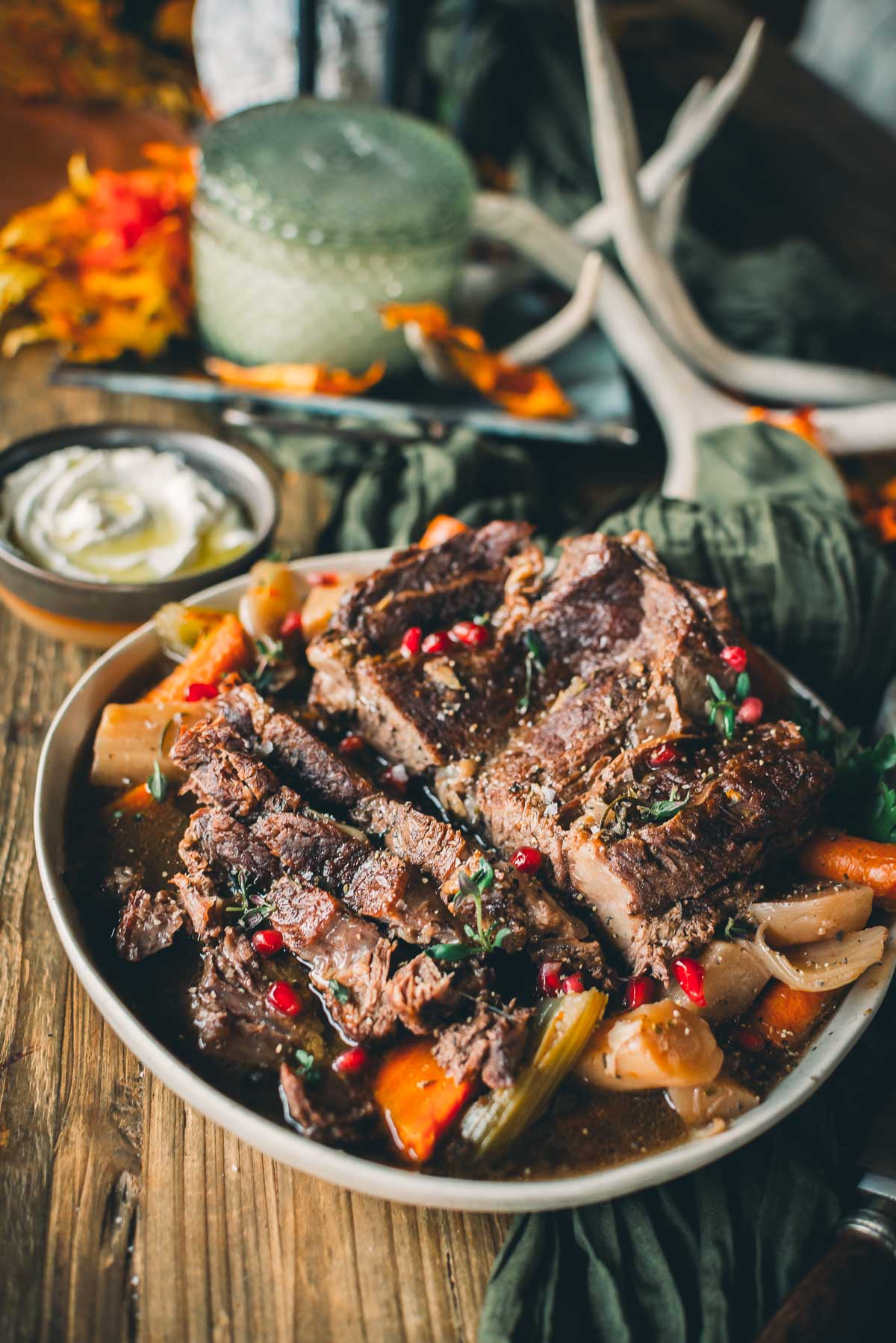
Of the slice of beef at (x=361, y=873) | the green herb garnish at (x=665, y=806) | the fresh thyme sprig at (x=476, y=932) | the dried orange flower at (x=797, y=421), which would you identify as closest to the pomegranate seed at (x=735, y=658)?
the green herb garnish at (x=665, y=806)

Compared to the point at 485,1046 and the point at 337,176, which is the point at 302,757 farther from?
the point at 337,176

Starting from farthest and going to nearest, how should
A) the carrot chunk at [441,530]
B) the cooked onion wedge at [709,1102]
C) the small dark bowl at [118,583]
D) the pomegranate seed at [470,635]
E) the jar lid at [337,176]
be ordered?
the jar lid at [337,176] < the carrot chunk at [441,530] < the small dark bowl at [118,583] < the pomegranate seed at [470,635] < the cooked onion wedge at [709,1102]

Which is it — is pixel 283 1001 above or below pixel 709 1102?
below

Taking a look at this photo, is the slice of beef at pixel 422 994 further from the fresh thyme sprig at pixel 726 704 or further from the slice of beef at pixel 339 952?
the fresh thyme sprig at pixel 726 704

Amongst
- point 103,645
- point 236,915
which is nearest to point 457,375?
point 103,645

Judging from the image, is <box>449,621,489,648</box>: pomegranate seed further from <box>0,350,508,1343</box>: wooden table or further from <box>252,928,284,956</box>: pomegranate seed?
<box>0,350,508,1343</box>: wooden table

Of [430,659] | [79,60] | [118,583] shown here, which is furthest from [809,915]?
[79,60]
